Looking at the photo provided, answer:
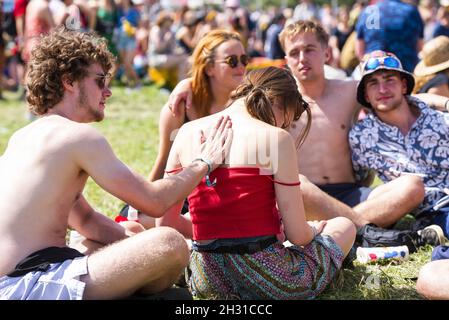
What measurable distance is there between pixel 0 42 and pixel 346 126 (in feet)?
27.8

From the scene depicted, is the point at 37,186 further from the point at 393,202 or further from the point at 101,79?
the point at 393,202

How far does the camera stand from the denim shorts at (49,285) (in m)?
2.89

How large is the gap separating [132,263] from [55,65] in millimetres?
952

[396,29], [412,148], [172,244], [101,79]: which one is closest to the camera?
[172,244]

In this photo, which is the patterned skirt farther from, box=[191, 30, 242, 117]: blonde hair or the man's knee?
box=[191, 30, 242, 117]: blonde hair

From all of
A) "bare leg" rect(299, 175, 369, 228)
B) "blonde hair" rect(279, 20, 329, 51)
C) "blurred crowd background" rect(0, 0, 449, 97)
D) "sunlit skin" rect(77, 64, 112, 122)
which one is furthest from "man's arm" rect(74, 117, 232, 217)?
"blurred crowd background" rect(0, 0, 449, 97)

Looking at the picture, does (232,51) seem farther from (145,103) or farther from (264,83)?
(145,103)

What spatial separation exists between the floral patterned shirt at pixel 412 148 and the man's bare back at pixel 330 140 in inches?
4.7

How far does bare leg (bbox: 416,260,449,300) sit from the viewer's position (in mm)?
3246

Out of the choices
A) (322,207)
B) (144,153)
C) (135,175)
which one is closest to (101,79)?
(135,175)

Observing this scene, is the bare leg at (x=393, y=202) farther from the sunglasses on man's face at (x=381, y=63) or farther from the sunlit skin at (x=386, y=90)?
the sunglasses on man's face at (x=381, y=63)

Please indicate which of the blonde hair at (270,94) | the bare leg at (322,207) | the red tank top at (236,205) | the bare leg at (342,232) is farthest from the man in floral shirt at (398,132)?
the red tank top at (236,205)

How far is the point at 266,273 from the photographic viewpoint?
330 centimetres

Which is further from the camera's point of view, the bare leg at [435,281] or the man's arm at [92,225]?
the man's arm at [92,225]
